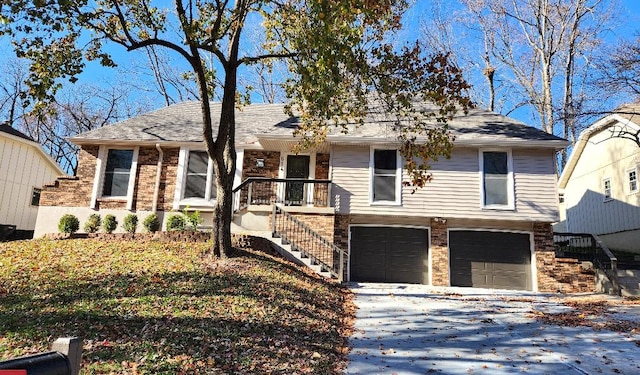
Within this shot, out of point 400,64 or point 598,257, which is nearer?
point 400,64

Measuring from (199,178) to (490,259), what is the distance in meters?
10.4

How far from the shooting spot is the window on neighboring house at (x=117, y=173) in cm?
1473

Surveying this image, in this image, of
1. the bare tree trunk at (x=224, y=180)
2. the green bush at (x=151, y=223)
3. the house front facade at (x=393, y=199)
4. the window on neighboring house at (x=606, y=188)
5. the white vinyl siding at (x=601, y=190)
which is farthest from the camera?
the window on neighboring house at (x=606, y=188)

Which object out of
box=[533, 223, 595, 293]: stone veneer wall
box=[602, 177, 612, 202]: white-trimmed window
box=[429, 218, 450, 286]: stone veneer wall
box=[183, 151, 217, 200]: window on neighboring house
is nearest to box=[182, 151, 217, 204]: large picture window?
box=[183, 151, 217, 200]: window on neighboring house

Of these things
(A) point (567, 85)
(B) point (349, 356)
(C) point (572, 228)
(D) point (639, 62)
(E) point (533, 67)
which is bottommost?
(B) point (349, 356)

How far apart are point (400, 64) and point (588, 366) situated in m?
6.45

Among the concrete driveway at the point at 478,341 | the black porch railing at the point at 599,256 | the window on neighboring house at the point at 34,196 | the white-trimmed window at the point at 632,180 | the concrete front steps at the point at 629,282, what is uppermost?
the white-trimmed window at the point at 632,180

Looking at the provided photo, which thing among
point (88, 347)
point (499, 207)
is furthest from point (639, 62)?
point (88, 347)

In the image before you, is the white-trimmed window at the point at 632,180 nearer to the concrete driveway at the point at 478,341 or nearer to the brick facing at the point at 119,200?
the concrete driveway at the point at 478,341

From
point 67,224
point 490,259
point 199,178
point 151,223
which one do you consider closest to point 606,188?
point 490,259

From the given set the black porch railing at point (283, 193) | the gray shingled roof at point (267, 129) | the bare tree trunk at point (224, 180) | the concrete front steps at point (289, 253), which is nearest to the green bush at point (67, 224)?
the gray shingled roof at point (267, 129)

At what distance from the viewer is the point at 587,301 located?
10.5 meters

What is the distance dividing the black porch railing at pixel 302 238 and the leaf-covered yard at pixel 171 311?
225 cm

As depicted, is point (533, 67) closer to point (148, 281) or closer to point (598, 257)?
point (598, 257)
